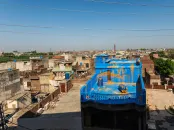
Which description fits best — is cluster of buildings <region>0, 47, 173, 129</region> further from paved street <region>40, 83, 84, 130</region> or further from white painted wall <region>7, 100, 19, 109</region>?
paved street <region>40, 83, 84, 130</region>

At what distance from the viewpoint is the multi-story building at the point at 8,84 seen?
26.4 metres

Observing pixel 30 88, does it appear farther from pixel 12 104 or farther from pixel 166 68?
pixel 166 68

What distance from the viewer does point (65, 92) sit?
2250 centimetres

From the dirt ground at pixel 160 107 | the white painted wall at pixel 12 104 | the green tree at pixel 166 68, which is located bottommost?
the white painted wall at pixel 12 104

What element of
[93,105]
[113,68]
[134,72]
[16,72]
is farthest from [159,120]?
[16,72]

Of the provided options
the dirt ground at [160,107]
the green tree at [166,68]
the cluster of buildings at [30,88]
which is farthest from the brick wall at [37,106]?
the green tree at [166,68]

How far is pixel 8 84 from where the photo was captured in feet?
91.0

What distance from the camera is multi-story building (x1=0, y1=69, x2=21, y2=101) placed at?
1040 inches

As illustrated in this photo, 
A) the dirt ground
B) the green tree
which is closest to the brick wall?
the dirt ground

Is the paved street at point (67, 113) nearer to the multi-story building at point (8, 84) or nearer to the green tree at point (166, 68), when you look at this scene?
the multi-story building at point (8, 84)

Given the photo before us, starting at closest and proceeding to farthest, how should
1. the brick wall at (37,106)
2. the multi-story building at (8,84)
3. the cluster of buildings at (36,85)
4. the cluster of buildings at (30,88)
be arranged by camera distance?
the brick wall at (37,106) < the cluster of buildings at (30,88) < the cluster of buildings at (36,85) < the multi-story building at (8,84)

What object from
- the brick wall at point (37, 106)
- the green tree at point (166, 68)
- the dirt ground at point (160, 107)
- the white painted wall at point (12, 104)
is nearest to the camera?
the dirt ground at point (160, 107)

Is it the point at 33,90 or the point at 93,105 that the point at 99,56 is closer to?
the point at 93,105

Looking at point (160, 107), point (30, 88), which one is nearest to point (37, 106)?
point (160, 107)
